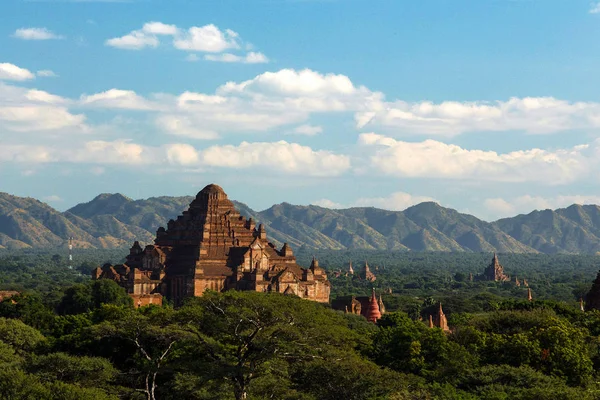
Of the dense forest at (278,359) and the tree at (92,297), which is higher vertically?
the tree at (92,297)

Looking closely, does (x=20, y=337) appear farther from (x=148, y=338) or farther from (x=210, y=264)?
(x=210, y=264)

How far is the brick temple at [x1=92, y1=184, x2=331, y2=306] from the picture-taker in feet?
442

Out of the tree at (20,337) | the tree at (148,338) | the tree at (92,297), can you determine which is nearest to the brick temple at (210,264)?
the tree at (92,297)

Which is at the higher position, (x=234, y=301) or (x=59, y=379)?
(x=234, y=301)

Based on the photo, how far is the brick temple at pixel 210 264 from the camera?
442ft

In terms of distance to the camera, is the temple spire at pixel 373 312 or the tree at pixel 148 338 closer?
the tree at pixel 148 338

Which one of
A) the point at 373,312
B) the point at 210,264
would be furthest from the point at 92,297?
the point at 373,312

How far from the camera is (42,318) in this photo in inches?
4033

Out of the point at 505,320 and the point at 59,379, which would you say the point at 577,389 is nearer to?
the point at 505,320

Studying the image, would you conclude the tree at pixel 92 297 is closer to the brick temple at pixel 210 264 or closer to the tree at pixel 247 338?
the brick temple at pixel 210 264

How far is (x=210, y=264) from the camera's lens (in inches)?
5458

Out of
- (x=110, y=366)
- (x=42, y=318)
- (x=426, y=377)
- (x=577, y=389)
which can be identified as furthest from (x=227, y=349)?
(x=42, y=318)

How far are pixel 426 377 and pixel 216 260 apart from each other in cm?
6808

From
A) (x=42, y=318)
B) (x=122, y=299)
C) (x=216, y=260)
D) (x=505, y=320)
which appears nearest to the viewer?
(x=505, y=320)
